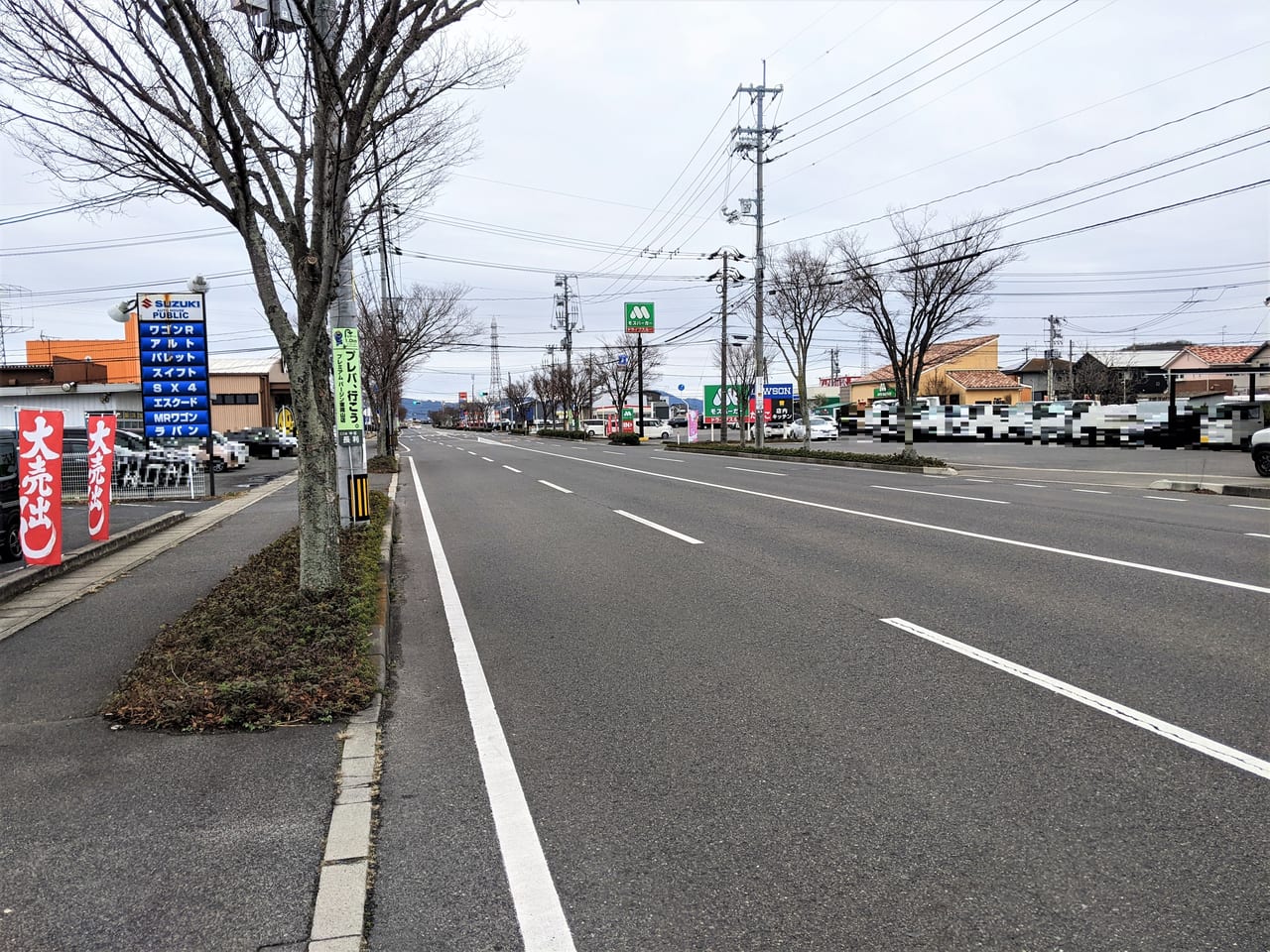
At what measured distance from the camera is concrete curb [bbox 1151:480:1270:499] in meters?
15.6

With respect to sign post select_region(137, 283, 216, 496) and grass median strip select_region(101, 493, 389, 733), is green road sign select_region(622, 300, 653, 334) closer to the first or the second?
sign post select_region(137, 283, 216, 496)

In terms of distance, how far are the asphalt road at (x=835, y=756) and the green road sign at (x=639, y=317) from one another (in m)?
44.7

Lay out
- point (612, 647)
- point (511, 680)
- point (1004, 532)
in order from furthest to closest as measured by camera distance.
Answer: point (1004, 532) → point (612, 647) → point (511, 680)

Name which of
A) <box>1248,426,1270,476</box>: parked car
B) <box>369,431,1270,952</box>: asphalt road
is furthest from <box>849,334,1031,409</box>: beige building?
<box>369,431,1270,952</box>: asphalt road

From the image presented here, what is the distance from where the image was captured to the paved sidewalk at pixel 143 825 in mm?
2607

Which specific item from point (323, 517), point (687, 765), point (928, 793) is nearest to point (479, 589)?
point (323, 517)

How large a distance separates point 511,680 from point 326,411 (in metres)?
2.70

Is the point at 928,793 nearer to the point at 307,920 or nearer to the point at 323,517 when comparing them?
the point at 307,920

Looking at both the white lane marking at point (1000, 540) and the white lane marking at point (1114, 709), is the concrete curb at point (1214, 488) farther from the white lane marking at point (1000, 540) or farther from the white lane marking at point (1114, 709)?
the white lane marking at point (1114, 709)

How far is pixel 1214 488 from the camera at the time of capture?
16.3m

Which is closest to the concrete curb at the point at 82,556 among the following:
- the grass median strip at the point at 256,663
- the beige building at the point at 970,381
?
the grass median strip at the point at 256,663

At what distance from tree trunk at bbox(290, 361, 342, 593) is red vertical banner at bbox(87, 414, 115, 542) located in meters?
6.10

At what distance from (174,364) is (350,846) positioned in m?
19.0

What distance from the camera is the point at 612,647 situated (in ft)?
18.5
